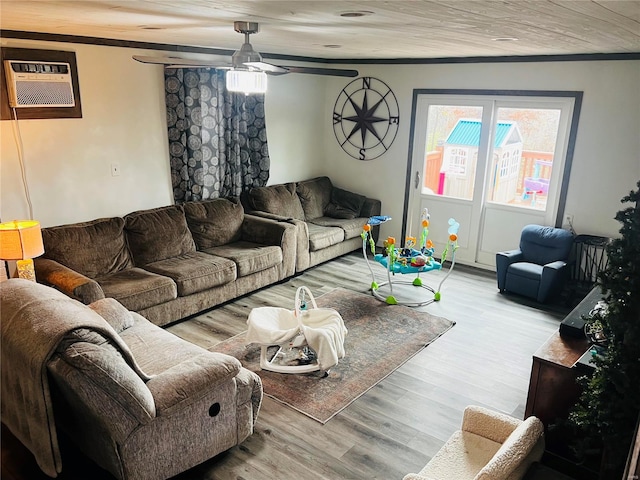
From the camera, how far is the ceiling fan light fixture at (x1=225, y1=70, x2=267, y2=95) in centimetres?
326

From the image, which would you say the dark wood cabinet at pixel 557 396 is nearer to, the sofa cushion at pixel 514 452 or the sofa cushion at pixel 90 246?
the sofa cushion at pixel 514 452

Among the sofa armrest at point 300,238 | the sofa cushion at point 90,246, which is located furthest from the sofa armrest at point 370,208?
the sofa cushion at point 90,246

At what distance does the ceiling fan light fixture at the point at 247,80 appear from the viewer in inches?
128

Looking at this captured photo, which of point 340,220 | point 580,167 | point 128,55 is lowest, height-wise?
point 340,220

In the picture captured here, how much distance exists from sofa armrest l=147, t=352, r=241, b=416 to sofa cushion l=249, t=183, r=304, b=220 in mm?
3358

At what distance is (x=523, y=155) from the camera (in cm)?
565

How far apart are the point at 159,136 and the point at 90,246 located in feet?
4.47

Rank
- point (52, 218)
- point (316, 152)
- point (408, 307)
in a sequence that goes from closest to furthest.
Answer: point (52, 218)
point (408, 307)
point (316, 152)

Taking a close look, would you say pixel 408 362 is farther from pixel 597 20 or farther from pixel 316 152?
pixel 316 152

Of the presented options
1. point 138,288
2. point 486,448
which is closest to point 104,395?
point 486,448

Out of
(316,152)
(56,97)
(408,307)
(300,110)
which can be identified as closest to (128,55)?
(56,97)

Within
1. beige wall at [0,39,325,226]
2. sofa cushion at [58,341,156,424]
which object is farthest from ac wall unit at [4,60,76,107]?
sofa cushion at [58,341,156,424]

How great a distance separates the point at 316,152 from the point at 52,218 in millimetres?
3759

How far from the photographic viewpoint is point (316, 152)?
7.11 m
